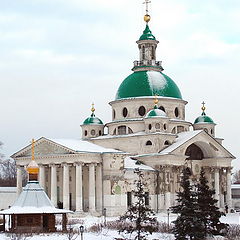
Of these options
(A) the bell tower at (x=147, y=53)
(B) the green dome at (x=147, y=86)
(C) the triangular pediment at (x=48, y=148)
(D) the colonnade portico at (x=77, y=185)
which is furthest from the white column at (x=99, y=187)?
(A) the bell tower at (x=147, y=53)

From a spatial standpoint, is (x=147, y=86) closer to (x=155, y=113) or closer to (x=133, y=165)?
(x=155, y=113)

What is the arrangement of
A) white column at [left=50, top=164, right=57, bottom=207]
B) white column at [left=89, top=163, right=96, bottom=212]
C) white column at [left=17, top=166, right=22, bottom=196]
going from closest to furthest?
1. white column at [left=89, top=163, right=96, bottom=212]
2. white column at [left=50, top=164, right=57, bottom=207]
3. white column at [left=17, top=166, right=22, bottom=196]

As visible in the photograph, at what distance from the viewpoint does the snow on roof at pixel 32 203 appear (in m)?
33.5

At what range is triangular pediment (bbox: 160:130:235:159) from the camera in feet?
196

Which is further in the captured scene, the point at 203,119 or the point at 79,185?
the point at 203,119

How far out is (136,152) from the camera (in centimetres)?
6153

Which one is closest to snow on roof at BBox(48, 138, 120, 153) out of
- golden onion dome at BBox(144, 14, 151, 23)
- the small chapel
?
the small chapel

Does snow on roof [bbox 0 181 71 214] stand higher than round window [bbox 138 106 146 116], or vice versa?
round window [bbox 138 106 146 116]

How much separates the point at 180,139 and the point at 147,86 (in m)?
6.43

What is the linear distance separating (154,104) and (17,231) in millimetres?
32034

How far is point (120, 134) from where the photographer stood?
64.2 m

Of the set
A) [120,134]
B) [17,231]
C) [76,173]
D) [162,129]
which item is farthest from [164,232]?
[120,134]

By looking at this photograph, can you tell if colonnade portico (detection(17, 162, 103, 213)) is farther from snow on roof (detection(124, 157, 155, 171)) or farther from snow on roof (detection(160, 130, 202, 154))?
snow on roof (detection(160, 130, 202, 154))

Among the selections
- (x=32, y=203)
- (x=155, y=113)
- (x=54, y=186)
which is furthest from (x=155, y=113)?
(x=32, y=203)
